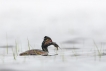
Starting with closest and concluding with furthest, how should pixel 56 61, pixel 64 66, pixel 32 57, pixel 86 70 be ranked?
pixel 86 70 < pixel 64 66 < pixel 56 61 < pixel 32 57

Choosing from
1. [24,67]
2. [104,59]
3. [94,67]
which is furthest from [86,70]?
[104,59]

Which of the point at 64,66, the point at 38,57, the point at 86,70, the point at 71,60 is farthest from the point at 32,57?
the point at 86,70

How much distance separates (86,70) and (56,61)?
234 centimetres

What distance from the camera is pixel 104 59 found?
1551 cm

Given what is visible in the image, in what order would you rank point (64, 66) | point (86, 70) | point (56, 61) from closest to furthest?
point (86, 70) → point (64, 66) → point (56, 61)

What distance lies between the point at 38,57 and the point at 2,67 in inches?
129

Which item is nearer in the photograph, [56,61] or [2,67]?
[2,67]

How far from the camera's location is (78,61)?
14.9 meters

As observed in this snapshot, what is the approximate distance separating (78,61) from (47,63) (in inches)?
47.6

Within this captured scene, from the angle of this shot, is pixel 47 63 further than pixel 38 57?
No

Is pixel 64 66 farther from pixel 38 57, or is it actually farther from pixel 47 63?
pixel 38 57

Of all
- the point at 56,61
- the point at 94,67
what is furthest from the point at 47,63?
the point at 94,67

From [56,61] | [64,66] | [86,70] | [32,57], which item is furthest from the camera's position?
[32,57]

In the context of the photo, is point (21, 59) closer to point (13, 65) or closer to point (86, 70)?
point (13, 65)
